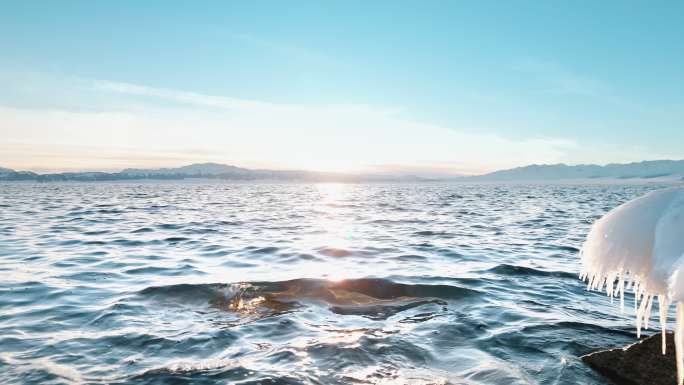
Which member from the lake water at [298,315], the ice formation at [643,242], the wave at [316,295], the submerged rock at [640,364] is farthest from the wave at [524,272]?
the ice formation at [643,242]

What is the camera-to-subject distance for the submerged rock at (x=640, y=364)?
6.50m

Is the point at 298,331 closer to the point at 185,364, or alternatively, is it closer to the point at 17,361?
the point at 185,364

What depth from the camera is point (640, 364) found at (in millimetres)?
6762

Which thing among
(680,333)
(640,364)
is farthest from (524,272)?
(680,333)

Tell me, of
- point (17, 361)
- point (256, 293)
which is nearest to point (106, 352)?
point (17, 361)

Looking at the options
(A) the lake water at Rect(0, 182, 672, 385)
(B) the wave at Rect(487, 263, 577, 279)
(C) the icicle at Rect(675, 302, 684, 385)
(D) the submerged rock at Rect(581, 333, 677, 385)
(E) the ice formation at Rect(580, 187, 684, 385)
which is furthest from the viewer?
(B) the wave at Rect(487, 263, 577, 279)

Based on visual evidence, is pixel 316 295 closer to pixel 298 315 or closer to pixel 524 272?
pixel 298 315

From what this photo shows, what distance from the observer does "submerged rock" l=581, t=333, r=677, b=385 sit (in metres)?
6.50

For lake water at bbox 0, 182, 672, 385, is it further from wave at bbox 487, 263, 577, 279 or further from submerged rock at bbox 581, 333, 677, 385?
submerged rock at bbox 581, 333, 677, 385

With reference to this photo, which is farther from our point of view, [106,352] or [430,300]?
[430,300]

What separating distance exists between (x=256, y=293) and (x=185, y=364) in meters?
4.53

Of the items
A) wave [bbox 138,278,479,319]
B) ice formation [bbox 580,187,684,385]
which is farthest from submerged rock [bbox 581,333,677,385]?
wave [bbox 138,278,479,319]

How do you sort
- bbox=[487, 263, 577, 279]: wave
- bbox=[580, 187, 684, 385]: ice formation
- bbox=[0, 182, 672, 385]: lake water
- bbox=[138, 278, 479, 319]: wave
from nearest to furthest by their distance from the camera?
1. bbox=[580, 187, 684, 385]: ice formation
2. bbox=[0, 182, 672, 385]: lake water
3. bbox=[138, 278, 479, 319]: wave
4. bbox=[487, 263, 577, 279]: wave

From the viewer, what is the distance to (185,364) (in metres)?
7.34
